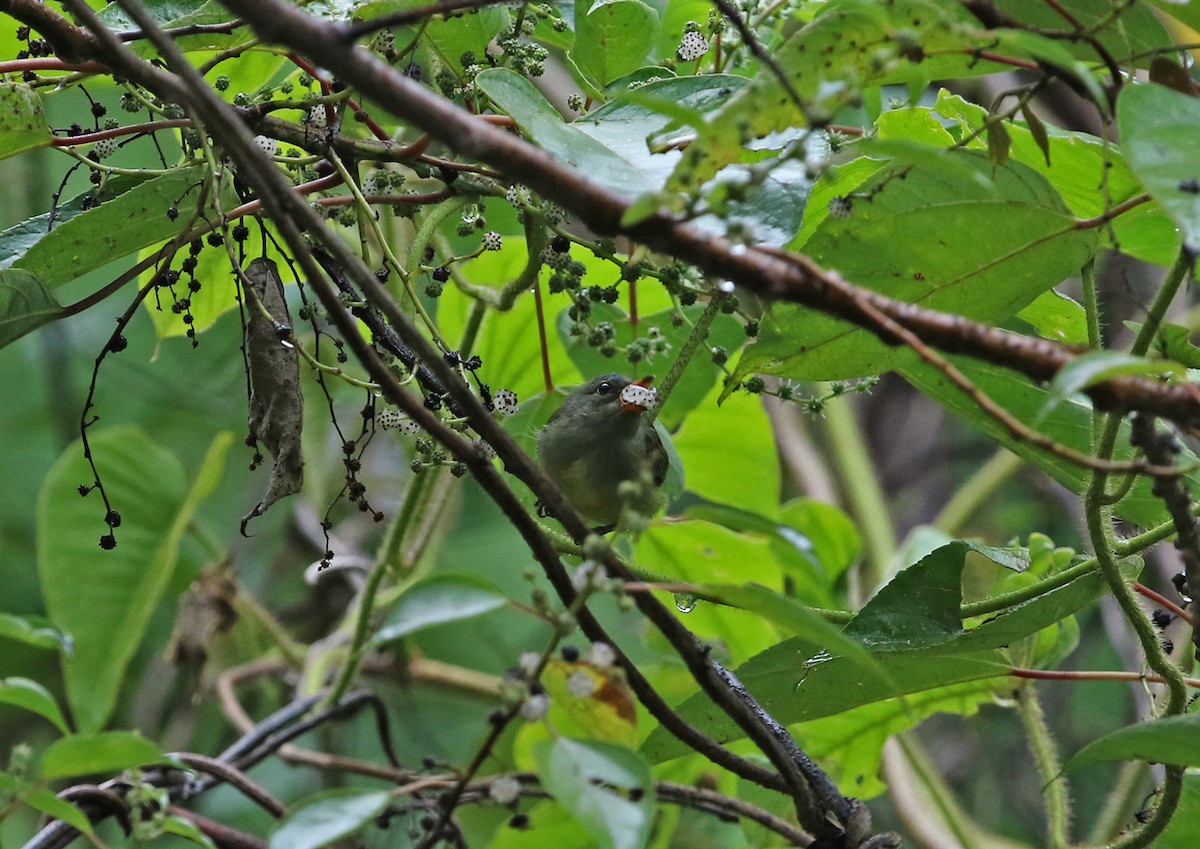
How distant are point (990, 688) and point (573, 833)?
2.02 ft

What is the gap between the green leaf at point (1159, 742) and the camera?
90 centimetres

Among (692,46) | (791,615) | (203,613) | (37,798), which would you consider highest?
(692,46)

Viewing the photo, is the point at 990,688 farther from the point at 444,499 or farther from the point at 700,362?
the point at 444,499

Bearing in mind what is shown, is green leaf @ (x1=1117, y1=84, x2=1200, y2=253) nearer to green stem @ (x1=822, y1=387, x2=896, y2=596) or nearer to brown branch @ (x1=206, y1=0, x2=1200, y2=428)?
brown branch @ (x1=206, y1=0, x2=1200, y2=428)

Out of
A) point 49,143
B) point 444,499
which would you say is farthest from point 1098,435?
point 444,499

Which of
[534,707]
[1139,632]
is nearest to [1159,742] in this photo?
[1139,632]

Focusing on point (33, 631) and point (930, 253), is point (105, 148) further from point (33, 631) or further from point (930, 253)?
point (930, 253)

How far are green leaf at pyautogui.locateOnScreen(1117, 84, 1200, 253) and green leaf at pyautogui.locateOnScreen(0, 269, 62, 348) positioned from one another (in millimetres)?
930

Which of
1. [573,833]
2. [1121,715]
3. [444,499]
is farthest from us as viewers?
[1121,715]

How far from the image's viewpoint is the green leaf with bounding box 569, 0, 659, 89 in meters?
1.23

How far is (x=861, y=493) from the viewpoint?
322 centimetres

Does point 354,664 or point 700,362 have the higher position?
point 700,362

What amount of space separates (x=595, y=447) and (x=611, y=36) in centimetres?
80

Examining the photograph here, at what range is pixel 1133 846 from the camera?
1.12m
